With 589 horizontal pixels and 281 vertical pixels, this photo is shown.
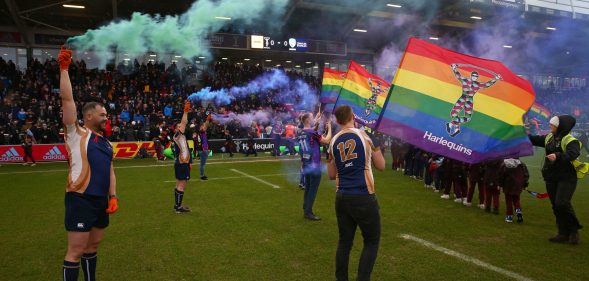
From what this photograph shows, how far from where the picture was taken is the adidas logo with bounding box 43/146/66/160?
18438mm

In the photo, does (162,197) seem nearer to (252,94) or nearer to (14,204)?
(14,204)

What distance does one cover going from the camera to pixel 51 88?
77.4ft

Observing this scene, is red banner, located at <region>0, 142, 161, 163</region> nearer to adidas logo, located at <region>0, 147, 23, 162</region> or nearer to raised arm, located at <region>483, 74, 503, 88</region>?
adidas logo, located at <region>0, 147, 23, 162</region>

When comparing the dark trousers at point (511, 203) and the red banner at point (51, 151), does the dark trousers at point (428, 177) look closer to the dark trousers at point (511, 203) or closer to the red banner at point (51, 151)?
the dark trousers at point (511, 203)

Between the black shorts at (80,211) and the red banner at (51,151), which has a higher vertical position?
the black shorts at (80,211)

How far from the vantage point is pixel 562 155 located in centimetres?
637

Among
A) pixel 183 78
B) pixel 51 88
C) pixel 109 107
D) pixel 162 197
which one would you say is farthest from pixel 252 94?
pixel 162 197

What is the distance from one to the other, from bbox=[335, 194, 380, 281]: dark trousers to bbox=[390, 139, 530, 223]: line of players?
5.39m

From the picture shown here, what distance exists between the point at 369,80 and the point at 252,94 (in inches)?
672

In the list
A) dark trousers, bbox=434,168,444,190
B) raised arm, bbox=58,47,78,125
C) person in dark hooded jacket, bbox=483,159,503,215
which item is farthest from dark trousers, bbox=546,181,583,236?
raised arm, bbox=58,47,78,125

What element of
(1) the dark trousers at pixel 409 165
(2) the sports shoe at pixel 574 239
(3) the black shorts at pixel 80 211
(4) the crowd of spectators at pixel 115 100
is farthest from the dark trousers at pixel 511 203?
(4) the crowd of spectators at pixel 115 100

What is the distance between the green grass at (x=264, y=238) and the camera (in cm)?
542

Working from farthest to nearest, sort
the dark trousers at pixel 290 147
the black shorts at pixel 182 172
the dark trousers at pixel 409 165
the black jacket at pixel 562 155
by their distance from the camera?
1. the dark trousers at pixel 290 147
2. the dark trousers at pixel 409 165
3. the black shorts at pixel 182 172
4. the black jacket at pixel 562 155

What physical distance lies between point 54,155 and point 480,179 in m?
18.3
